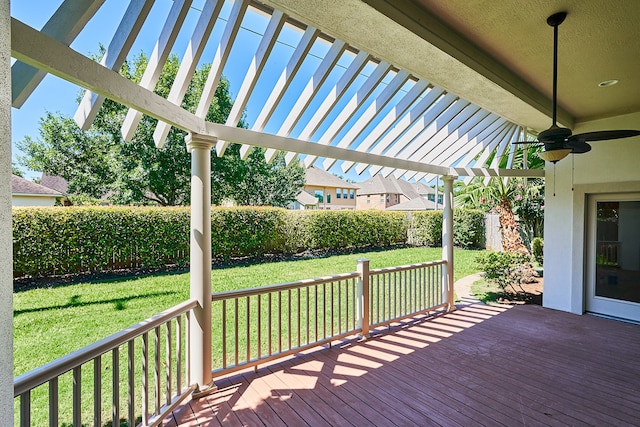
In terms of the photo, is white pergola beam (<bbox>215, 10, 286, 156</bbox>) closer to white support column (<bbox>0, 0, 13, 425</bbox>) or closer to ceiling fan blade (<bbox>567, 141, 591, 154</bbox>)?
white support column (<bbox>0, 0, 13, 425</bbox>)

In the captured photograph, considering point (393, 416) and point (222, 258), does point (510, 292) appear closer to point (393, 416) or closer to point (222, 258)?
point (393, 416)

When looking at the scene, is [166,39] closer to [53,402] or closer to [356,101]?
[356,101]

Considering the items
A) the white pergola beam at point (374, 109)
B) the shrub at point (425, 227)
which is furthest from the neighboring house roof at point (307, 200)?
the white pergola beam at point (374, 109)

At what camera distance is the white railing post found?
4461 millimetres

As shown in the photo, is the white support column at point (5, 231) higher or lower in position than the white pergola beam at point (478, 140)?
lower

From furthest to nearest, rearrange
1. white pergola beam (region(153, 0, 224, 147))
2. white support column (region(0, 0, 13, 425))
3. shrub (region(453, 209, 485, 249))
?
1. shrub (region(453, 209, 485, 249))
2. white pergola beam (region(153, 0, 224, 147))
3. white support column (region(0, 0, 13, 425))

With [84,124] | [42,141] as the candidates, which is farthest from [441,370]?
[42,141]

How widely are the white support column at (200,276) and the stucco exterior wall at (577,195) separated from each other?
5.91 m

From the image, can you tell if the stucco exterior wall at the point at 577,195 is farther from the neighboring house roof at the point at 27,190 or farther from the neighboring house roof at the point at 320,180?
the neighboring house roof at the point at 320,180

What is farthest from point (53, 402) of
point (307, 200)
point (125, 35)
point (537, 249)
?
point (307, 200)

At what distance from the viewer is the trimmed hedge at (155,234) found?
695 cm

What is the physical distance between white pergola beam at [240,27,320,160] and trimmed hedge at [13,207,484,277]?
20.8ft

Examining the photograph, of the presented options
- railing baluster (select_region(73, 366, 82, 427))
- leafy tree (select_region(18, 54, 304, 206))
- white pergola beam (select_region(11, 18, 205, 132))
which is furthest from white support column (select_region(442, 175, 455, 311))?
leafy tree (select_region(18, 54, 304, 206))

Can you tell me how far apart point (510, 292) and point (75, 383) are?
24.9 feet
